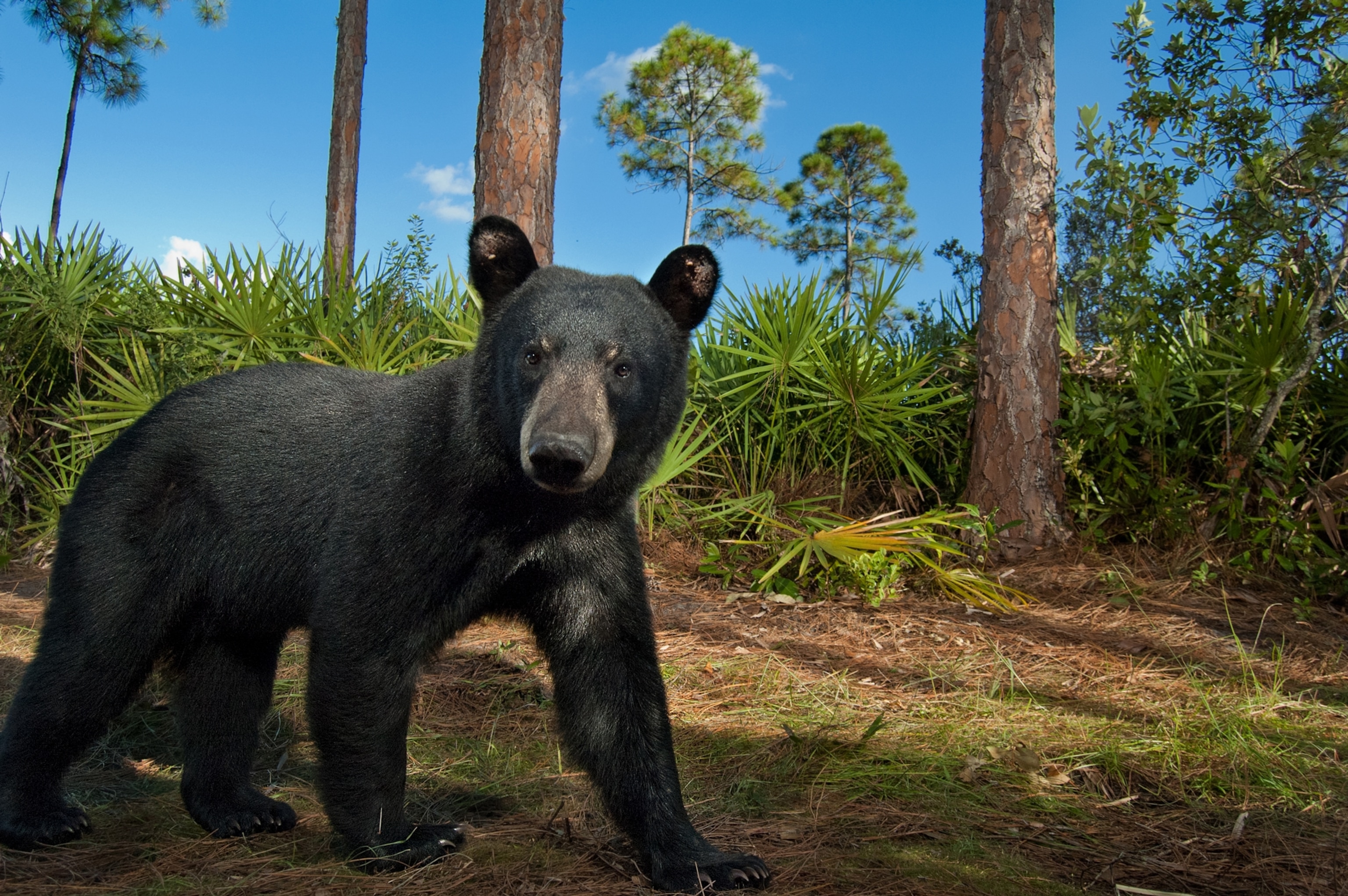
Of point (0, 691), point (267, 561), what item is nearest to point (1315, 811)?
point (267, 561)

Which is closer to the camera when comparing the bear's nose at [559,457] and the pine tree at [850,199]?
the bear's nose at [559,457]

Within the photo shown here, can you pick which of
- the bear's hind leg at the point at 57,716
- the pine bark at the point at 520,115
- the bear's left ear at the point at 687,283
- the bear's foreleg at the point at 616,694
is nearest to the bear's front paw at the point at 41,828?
the bear's hind leg at the point at 57,716

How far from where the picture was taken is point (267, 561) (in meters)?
2.90

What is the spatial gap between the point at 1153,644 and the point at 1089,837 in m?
2.59

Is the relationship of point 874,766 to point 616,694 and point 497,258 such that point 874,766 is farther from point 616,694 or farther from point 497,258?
point 497,258

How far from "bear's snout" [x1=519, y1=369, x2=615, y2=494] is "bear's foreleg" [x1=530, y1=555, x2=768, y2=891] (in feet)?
1.25

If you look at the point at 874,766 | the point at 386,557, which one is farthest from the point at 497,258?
the point at 874,766

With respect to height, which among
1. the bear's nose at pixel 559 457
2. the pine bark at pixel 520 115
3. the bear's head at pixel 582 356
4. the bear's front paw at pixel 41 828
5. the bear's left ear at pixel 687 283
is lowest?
the bear's front paw at pixel 41 828

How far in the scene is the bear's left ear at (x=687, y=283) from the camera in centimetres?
293

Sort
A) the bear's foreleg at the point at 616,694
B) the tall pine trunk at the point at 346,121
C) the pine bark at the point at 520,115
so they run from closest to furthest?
1. the bear's foreleg at the point at 616,694
2. the pine bark at the point at 520,115
3. the tall pine trunk at the point at 346,121

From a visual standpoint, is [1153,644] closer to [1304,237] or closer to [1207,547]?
[1207,547]

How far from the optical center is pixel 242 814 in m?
2.97

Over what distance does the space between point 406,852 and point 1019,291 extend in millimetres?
5658

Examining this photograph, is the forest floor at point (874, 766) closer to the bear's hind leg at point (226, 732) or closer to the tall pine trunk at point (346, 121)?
the bear's hind leg at point (226, 732)
